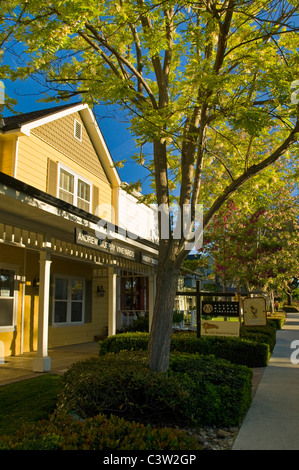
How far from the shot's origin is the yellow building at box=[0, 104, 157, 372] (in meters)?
8.36

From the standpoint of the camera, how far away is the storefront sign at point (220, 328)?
34.0 feet

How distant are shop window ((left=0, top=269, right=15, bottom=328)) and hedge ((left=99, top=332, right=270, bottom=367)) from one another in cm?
305

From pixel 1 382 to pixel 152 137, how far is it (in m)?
5.52

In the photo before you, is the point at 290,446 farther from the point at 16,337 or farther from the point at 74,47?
the point at 16,337

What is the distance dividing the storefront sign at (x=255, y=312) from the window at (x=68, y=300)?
20.9 feet

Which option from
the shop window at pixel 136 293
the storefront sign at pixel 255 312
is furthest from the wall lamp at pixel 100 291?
the storefront sign at pixel 255 312

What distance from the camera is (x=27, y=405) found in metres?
5.71

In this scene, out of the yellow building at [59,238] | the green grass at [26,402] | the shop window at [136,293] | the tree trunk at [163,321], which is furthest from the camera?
the shop window at [136,293]

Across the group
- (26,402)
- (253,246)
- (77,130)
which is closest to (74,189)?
(77,130)

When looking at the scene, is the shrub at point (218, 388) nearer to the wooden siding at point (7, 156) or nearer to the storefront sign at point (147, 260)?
the storefront sign at point (147, 260)

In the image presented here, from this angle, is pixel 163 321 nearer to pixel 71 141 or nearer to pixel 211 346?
pixel 211 346

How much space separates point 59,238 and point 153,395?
5.55 m

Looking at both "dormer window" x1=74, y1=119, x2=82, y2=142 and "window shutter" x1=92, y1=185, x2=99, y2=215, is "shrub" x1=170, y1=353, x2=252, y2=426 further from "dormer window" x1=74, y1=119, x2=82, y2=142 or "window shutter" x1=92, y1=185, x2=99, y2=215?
"dormer window" x1=74, y1=119, x2=82, y2=142
